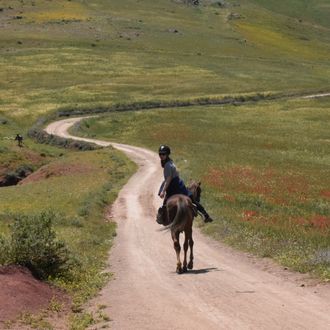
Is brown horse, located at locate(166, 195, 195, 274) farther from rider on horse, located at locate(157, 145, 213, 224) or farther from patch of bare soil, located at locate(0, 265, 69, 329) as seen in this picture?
patch of bare soil, located at locate(0, 265, 69, 329)

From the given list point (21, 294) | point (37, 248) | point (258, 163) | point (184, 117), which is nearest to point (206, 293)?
point (21, 294)

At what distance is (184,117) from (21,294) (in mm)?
79311

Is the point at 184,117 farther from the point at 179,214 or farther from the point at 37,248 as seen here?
the point at 37,248

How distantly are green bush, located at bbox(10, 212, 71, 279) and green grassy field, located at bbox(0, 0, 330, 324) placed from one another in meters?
1.16

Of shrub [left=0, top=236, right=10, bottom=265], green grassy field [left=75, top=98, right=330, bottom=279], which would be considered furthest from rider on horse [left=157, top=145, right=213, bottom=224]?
shrub [left=0, top=236, right=10, bottom=265]

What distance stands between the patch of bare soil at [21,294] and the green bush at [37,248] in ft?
2.34

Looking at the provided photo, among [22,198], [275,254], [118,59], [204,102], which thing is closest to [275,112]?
[204,102]

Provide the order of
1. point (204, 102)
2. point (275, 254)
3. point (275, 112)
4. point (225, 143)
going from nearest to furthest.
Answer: point (275, 254) → point (225, 143) → point (275, 112) → point (204, 102)

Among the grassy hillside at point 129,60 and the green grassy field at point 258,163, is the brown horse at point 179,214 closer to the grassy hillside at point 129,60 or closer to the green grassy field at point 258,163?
the green grassy field at point 258,163

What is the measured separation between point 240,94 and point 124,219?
83.5 metres

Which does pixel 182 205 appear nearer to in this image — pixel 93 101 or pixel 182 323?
pixel 182 323

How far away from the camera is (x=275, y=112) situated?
102m

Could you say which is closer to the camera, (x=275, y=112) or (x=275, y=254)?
(x=275, y=254)

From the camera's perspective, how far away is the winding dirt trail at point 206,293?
14180mm
